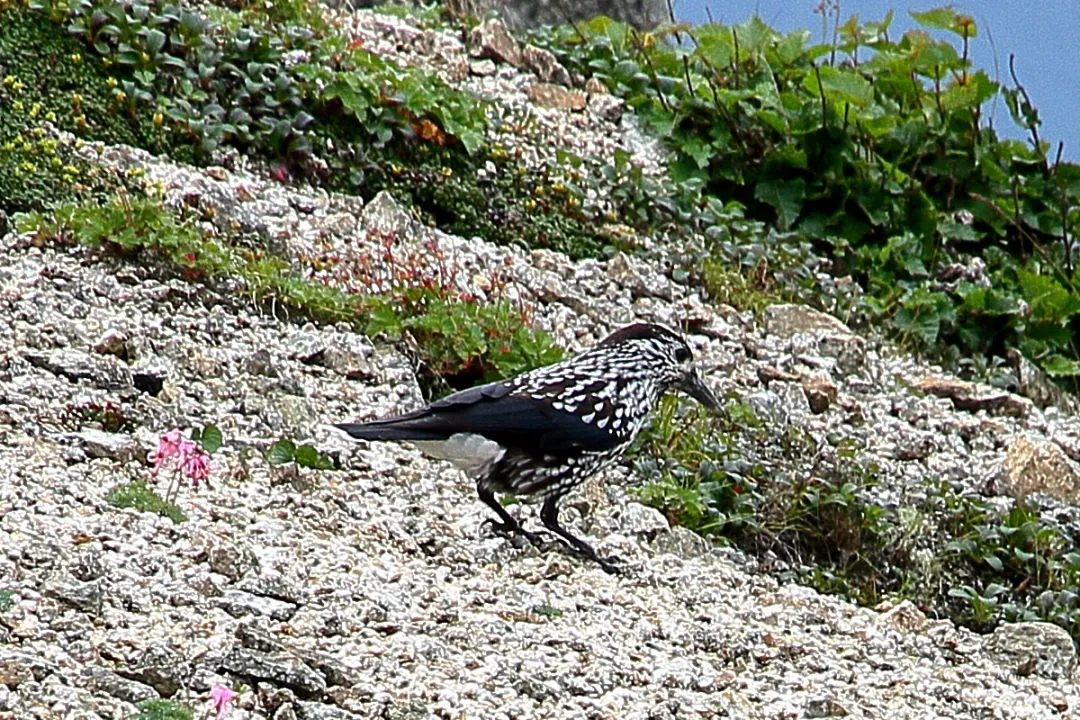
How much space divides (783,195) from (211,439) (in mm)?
5890

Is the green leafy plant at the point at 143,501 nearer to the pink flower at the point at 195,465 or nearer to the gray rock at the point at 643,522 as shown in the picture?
the pink flower at the point at 195,465

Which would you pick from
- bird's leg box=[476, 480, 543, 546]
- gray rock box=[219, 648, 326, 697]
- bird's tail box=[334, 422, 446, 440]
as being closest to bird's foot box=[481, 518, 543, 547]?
bird's leg box=[476, 480, 543, 546]

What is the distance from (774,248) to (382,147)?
8.68ft

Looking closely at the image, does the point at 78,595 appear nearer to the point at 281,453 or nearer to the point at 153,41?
the point at 281,453

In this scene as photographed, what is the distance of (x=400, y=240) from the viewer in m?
10.6

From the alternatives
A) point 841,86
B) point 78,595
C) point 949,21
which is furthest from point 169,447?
point 949,21

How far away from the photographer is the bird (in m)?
7.56

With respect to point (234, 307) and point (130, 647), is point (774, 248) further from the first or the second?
point (130, 647)

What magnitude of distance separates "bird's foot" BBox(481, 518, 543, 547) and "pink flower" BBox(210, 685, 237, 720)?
2.49 meters

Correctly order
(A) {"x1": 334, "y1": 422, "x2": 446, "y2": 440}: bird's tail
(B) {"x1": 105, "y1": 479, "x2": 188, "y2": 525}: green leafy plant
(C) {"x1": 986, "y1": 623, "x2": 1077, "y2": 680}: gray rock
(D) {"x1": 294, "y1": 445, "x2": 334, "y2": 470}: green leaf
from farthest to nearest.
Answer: (D) {"x1": 294, "y1": 445, "x2": 334, "y2": 470}: green leaf, (C) {"x1": 986, "y1": 623, "x2": 1077, "y2": 680}: gray rock, (A) {"x1": 334, "y1": 422, "x2": 446, "y2": 440}: bird's tail, (B) {"x1": 105, "y1": 479, "x2": 188, "y2": 525}: green leafy plant

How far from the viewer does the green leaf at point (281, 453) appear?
7848 mm

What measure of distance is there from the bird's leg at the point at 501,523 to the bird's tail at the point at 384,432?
0.38m

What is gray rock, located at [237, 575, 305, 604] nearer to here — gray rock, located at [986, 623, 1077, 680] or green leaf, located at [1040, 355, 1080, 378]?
gray rock, located at [986, 623, 1077, 680]

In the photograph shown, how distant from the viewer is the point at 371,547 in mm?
7285
